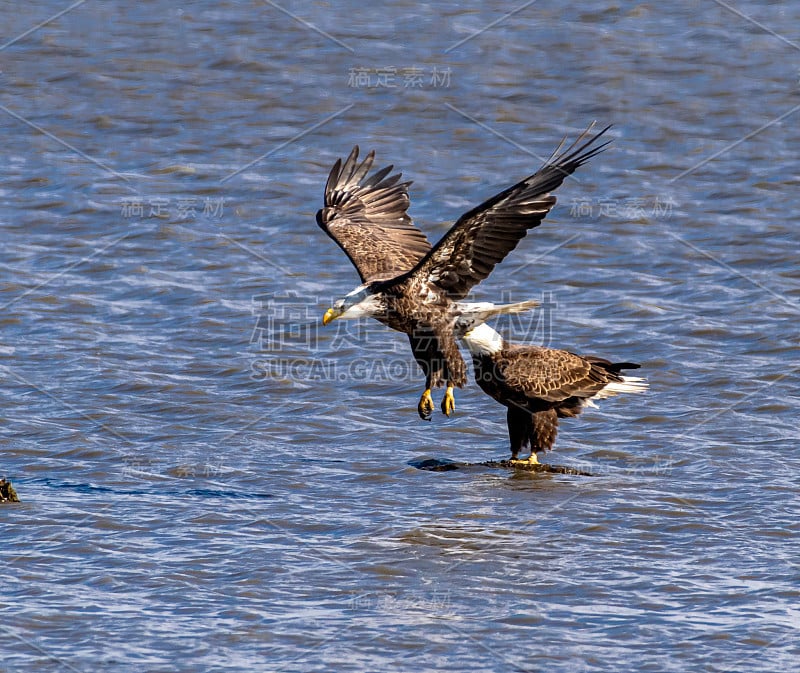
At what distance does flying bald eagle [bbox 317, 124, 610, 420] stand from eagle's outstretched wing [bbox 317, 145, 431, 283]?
0.01m

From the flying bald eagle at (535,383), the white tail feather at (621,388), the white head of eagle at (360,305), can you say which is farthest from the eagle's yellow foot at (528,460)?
the white head of eagle at (360,305)

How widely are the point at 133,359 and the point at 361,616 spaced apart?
14.2 feet

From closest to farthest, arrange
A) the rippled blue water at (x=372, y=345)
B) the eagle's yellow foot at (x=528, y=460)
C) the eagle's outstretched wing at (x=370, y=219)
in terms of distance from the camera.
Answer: the rippled blue water at (x=372, y=345)
the eagle's yellow foot at (x=528, y=460)
the eagle's outstretched wing at (x=370, y=219)

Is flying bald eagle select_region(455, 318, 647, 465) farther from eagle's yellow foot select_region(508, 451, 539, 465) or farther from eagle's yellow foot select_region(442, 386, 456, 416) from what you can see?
eagle's yellow foot select_region(442, 386, 456, 416)

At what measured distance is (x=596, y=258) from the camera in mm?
11609

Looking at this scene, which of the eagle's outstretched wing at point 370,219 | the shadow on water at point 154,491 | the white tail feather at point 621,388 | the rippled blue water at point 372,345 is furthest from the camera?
the eagle's outstretched wing at point 370,219

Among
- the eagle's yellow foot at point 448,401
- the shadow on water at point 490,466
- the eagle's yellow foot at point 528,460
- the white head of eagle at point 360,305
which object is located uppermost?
the white head of eagle at point 360,305

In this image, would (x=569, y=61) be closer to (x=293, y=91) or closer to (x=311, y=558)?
(x=293, y=91)

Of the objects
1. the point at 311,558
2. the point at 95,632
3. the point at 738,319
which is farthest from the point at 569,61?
the point at 95,632

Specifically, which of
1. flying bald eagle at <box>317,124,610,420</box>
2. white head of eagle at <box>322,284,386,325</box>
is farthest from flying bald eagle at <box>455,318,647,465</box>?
white head of eagle at <box>322,284,386,325</box>

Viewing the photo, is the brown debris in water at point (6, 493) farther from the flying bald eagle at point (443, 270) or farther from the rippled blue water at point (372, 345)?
the flying bald eagle at point (443, 270)

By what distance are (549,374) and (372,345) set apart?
Answer: 7.95ft

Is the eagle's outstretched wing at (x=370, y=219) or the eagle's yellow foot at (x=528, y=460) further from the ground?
the eagle's outstretched wing at (x=370, y=219)

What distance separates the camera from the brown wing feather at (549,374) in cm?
814
